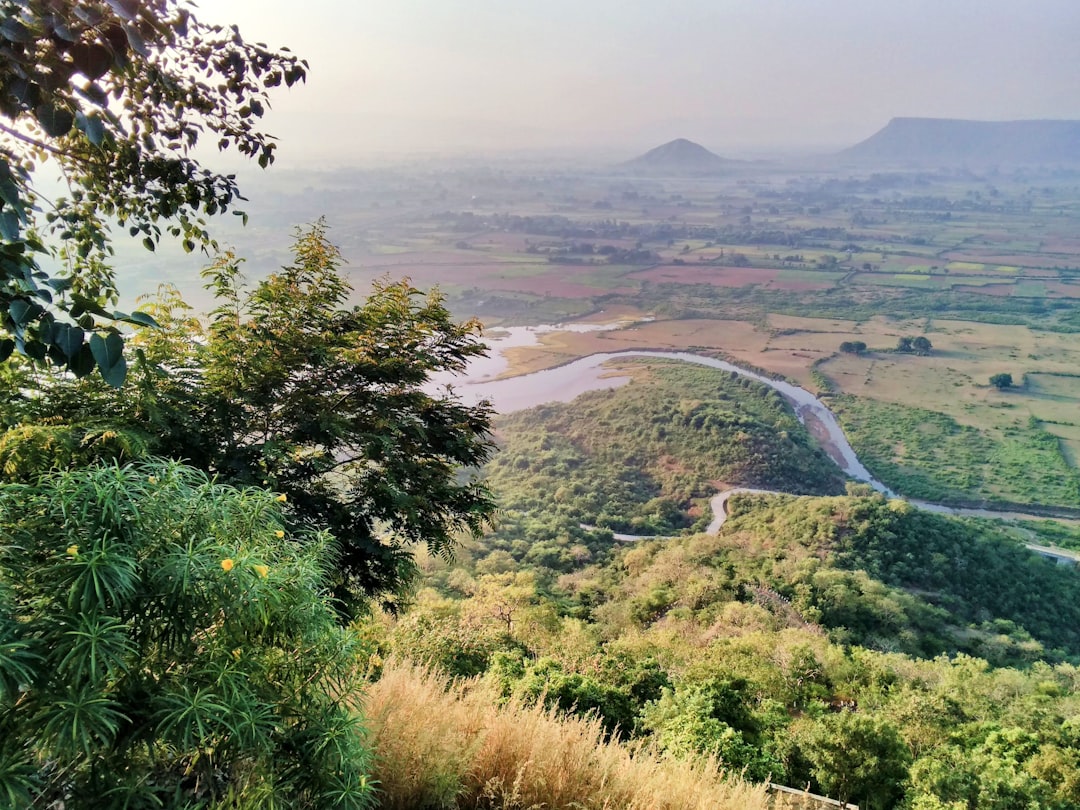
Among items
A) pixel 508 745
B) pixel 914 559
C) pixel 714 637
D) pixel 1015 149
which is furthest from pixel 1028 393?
pixel 1015 149

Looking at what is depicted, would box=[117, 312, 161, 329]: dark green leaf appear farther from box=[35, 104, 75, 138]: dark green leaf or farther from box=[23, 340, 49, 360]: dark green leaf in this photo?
box=[35, 104, 75, 138]: dark green leaf

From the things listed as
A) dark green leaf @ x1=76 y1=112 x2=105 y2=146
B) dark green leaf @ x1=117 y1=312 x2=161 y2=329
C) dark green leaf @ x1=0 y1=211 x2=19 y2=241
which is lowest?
dark green leaf @ x1=117 y1=312 x2=161 y2=329

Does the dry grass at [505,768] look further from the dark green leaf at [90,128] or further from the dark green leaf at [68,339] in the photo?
the dark green leaf at [90,128]

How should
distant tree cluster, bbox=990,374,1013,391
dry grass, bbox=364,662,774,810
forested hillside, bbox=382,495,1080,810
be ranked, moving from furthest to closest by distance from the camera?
distant tree cluster, bbox=990,374,1013,391
forested hillside, bbox=382,495,1080,810
dry grass, bbox=364,662,774,810

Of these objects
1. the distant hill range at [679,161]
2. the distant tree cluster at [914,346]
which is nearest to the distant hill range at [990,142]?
the distant hill range at [679,161]

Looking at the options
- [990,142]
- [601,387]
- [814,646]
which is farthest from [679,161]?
[814,646]

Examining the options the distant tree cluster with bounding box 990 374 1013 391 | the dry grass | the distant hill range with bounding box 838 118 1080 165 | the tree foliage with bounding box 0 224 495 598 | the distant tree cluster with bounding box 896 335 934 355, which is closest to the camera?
the dry grass

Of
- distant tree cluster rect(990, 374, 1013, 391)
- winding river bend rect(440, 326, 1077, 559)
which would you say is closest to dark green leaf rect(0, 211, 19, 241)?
winding river bend rect(440, 326, 1077, 559)
